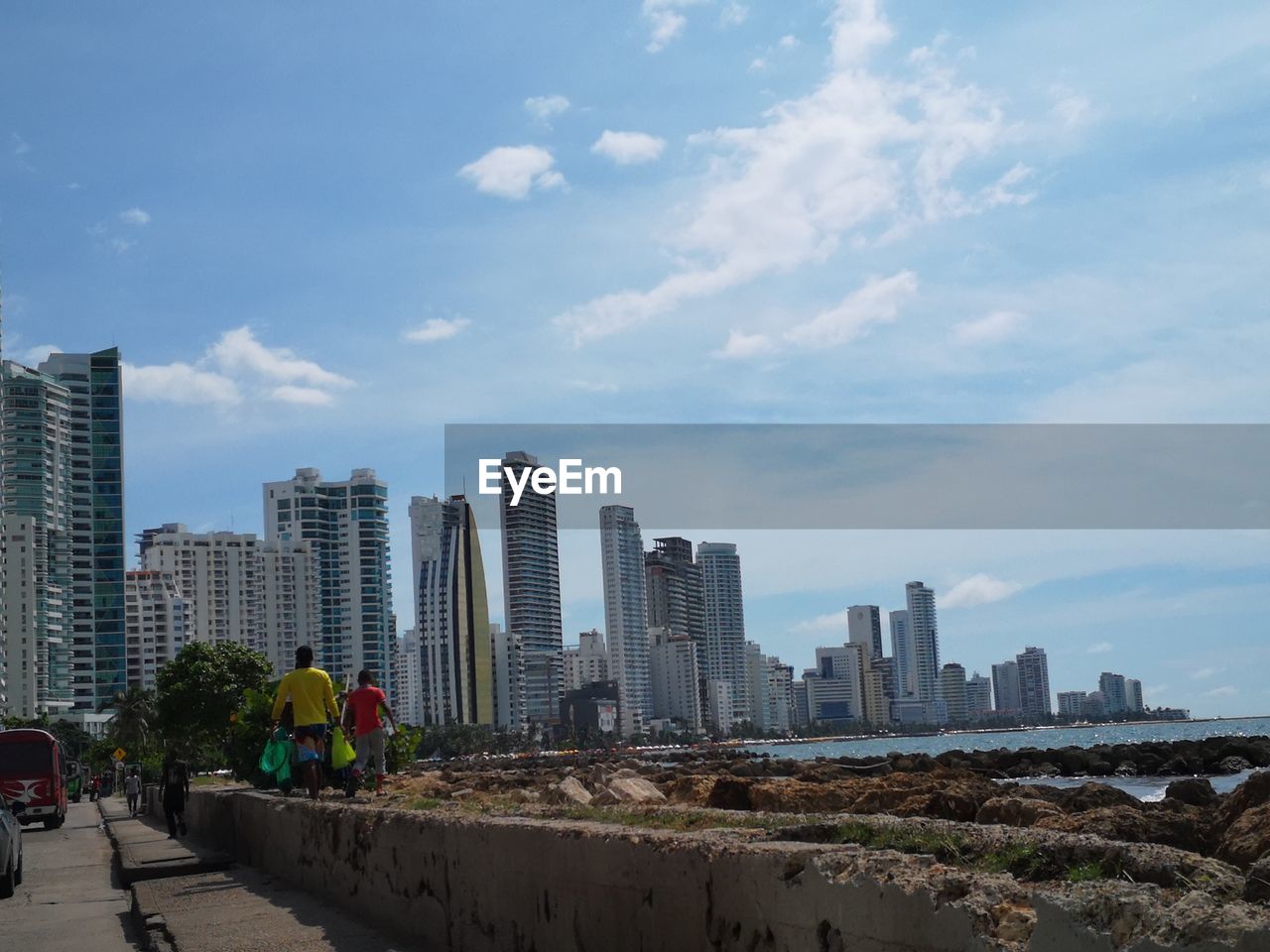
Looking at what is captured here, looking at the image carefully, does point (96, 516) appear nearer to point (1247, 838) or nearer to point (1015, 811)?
point (1015, 811)

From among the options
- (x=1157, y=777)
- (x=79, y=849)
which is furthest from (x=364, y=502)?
(x=79, y=849)

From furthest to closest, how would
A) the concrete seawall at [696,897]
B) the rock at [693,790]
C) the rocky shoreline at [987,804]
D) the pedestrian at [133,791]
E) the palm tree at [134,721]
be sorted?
the palm tree at [134,721]
the pedestrian at [133,791]
the rock at [693,790]
the rocky shoreline at [987,804]
the concrete seawall at [696,897]

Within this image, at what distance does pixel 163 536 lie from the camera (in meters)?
190

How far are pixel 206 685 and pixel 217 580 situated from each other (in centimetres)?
15165

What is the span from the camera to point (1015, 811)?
41.8ft

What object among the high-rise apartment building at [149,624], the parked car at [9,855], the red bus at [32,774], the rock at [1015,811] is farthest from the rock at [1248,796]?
the high-rise apartment building at [149,624]

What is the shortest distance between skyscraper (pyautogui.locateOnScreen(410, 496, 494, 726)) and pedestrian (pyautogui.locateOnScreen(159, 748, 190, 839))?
161811 mm

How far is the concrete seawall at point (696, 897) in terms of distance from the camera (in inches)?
113

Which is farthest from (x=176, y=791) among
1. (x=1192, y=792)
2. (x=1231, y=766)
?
(x=1231, y=766)

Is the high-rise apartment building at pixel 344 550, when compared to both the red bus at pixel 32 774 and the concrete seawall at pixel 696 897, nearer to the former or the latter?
the red bus at pixel 32 774

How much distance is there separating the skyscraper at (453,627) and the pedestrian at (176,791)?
161811mm

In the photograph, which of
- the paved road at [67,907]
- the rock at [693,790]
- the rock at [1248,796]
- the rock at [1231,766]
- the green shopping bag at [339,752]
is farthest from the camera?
the rock at [1231,766]

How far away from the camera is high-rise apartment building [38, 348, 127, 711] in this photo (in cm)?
16038

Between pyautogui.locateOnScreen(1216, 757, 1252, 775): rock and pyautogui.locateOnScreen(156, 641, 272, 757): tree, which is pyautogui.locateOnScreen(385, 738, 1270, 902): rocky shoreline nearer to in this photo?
pyautogui.locateOnScreen(156, 641, 272, 757): tree
